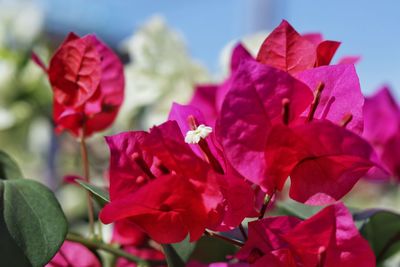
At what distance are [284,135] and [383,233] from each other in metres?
0.27

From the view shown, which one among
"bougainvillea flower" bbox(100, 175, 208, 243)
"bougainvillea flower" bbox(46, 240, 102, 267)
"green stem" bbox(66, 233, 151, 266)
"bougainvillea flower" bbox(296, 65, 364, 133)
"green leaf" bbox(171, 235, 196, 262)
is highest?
"bougainvillea flower" bbox(296, 65, 364, 133)

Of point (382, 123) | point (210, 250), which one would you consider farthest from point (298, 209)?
point (382, 123)

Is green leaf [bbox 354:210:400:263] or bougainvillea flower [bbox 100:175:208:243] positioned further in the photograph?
green leaf [bbox 354:210:400:263]

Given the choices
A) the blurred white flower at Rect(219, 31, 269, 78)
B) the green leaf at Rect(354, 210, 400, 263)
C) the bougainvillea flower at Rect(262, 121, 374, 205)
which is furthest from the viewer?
the blurred white flower at Rect(219, 31, 269, 78)

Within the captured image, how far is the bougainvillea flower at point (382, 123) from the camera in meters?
0.73

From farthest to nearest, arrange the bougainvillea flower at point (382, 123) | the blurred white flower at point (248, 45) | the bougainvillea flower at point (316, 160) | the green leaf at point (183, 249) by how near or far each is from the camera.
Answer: the blurred white flower at point (248, 45) → the bougainvillea flower at point (382, 123) → the green leaf at point (183, 249) → the bougainvillea flower at point (316, 160)

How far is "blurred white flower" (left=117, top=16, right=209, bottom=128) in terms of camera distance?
1.16m

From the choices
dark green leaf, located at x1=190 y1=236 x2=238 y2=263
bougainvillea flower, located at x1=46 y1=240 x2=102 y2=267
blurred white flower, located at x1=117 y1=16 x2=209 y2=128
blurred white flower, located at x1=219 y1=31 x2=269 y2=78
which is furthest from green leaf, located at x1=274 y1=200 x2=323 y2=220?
blurred white flower, located at x1=117 y1=16 x2=209 y2=128

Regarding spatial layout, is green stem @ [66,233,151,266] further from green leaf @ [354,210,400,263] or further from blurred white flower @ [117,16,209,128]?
blurred white flower @ [117,16,209,128]

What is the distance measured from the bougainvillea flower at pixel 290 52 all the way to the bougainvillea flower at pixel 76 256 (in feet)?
0.65

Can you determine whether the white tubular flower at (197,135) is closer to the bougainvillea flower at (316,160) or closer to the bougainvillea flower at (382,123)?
the bougainvillea flower at (316,160)

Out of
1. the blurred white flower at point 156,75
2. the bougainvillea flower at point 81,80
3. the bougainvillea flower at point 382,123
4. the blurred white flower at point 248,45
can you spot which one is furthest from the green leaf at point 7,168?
the blurred white flower at point 156,75

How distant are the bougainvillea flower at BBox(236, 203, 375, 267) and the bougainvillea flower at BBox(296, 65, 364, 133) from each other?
0.05m

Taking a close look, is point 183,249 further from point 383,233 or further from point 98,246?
point 383,233
